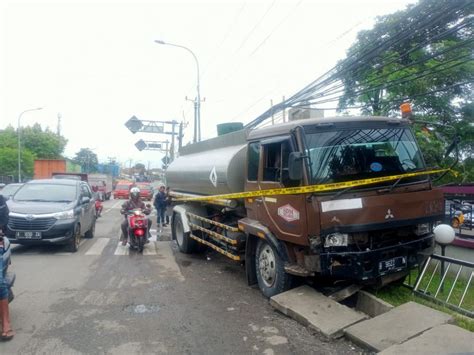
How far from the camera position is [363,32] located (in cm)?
2055

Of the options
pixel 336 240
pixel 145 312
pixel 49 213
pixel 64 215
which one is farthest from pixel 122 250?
pixel 336 240

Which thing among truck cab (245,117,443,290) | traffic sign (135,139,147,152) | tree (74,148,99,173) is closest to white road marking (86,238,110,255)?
truck cab (245,117,443,290)

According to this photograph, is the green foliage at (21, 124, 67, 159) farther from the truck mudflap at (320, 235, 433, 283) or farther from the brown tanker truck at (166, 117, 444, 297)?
the truck mudflap at (320, 235, 433, 283)

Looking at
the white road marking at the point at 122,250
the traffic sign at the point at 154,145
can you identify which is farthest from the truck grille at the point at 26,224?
the traffic sign at the point at 154,145

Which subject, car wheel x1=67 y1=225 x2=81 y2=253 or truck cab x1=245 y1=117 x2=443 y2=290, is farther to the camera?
car wheel x1=67 y1=225 x2=81 y2=253

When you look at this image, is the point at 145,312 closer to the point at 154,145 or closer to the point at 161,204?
the point at 161,204

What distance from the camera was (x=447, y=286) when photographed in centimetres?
676

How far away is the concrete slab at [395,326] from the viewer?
454 centimetres

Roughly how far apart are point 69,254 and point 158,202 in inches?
255

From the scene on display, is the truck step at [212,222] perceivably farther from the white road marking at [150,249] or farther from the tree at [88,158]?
the tree at [88,158]

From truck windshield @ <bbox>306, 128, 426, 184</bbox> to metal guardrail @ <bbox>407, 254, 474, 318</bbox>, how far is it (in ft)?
4.59

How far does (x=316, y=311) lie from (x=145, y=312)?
2.26 metres

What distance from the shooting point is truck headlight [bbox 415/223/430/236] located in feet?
19.1

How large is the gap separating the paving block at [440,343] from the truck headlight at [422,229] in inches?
59.6
